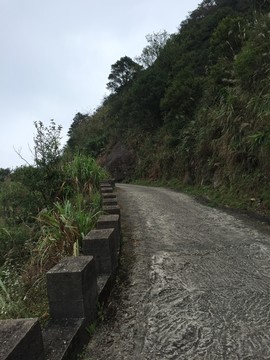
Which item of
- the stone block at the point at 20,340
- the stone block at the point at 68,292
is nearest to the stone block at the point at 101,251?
the stone block at the point at 68,292

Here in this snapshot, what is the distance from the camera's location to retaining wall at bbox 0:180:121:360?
1979mm

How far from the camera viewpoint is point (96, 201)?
7.12 m

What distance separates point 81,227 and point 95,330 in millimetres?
2008

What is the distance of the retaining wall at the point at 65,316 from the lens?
198cm

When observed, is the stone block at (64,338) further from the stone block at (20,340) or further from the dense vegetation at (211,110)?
the dense vegetation at (211,110)

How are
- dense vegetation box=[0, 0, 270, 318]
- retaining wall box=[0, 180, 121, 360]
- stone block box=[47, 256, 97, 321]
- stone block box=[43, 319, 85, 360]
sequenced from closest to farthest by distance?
retaining wall box=[0, 180, 121, 360], stone block box=[43, 319, 85, 360], stone block box=[47, 256, 97, 321], dense vegetation box=[0, 0, 270, 318]

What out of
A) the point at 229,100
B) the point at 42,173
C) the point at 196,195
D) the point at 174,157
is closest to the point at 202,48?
the point at 174,157

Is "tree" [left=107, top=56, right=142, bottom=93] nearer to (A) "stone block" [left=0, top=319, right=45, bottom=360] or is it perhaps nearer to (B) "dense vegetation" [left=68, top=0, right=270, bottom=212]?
(B) "dense vegetation" [left=68, top=0, right=270, bottom=212]

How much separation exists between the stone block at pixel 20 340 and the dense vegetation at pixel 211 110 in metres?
5.85

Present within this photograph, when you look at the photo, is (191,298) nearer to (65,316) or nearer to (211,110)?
(65,316)

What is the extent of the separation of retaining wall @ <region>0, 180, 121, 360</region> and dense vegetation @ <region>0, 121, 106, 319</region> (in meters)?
0.44

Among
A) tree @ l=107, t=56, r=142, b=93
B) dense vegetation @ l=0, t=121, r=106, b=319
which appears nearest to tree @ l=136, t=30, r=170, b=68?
tree @ l=107, t=56, r=142, b=93

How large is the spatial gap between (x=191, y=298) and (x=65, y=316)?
1.22 m

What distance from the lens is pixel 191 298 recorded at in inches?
133
